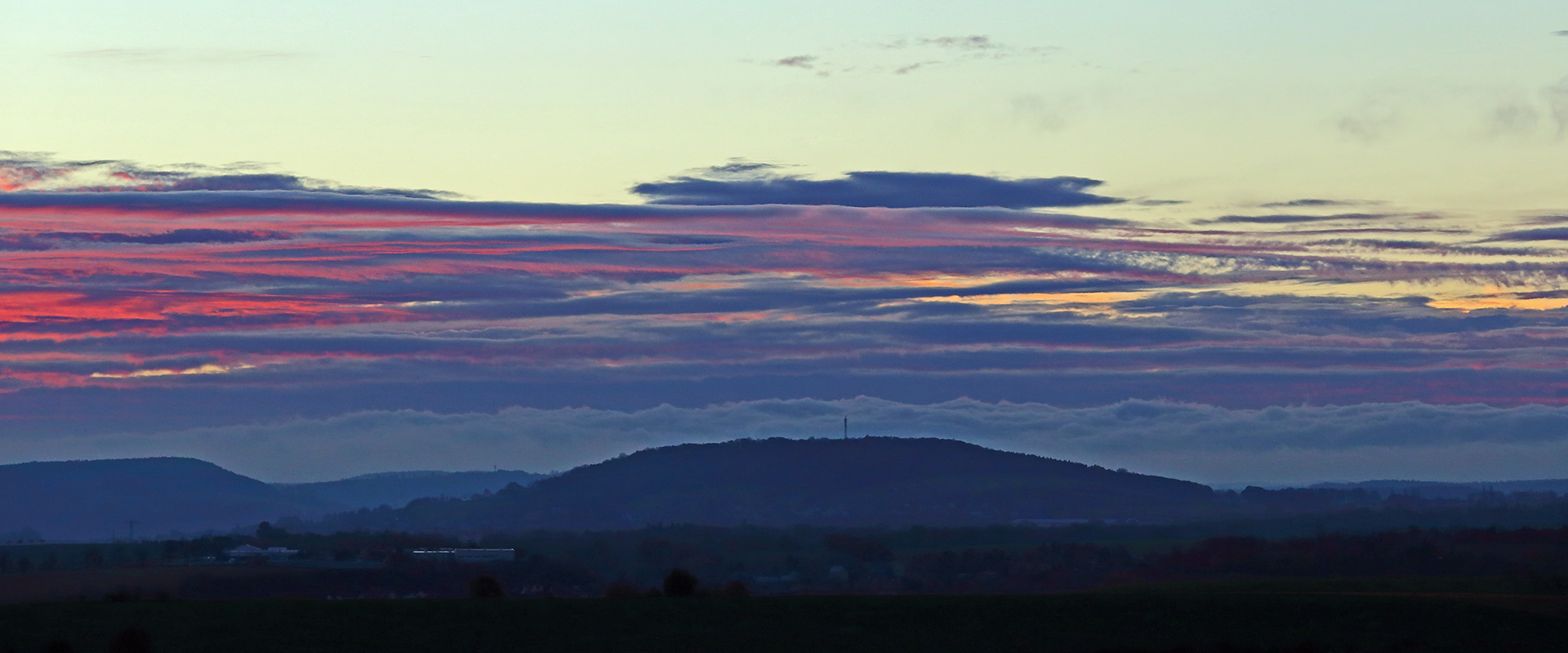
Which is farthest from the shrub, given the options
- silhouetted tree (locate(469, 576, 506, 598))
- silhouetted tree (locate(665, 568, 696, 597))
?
silhouetted tree (locate(469, 576, 506, 598))

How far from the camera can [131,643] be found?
86.1 m

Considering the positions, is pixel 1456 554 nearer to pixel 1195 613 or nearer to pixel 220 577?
pixel 1195 613

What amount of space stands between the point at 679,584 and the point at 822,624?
24393 millimetres

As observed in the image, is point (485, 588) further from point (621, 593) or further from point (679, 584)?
point (679, 584)

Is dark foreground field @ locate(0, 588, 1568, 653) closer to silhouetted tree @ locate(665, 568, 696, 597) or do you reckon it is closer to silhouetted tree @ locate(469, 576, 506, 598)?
silhouetted tree @ locate(665, 568, 696, 597)

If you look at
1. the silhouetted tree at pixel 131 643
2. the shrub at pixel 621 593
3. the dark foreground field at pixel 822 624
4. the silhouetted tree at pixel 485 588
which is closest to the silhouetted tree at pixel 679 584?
the shrub at pixel 621 593

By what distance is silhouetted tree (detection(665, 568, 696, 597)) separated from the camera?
391ft

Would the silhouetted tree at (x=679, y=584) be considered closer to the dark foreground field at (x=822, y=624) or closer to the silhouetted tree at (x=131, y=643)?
the dark foreground field at (x=822, y=624)

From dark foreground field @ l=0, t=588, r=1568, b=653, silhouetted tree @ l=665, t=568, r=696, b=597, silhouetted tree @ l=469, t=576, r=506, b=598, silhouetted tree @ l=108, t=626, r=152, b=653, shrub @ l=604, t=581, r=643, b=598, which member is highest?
silhouetted tree @ l=108, t=626, r=152, b=653

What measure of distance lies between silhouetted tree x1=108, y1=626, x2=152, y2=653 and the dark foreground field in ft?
2.96

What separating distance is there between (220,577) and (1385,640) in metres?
102

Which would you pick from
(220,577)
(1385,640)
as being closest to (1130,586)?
(1385,640)

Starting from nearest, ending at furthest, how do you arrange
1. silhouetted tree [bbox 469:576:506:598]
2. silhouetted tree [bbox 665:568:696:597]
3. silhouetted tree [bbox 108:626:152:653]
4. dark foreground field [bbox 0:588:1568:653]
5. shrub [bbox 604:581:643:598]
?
1. silhouetted tree [bbox 108:626:152:653]
2. dark foreground field [bbox 0:588:1568:653]
3. shrub [bbox 604:581:643:598]
4. silhouetted tree [bbox 665:568:696:597]
5. silhouetted tree [bbox 469:576:506:598]

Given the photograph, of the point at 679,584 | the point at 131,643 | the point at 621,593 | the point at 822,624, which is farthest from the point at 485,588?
the point at 131,643
